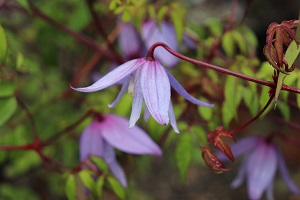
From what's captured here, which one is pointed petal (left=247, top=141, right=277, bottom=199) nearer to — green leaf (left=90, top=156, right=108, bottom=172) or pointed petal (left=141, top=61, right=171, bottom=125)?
green leaf (left=90, top=156, right=108, bottom=172)

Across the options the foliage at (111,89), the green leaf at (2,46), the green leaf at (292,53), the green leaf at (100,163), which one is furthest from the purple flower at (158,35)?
the green leaf at (292,53)

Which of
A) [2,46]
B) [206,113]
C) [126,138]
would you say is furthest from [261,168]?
[2,46]

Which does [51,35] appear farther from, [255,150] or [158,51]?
[255,150]

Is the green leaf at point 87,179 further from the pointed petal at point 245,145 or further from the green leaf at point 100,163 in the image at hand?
the pointed petal at point 245,145

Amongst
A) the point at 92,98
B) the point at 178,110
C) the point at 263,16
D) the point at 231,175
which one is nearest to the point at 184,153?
the point at 178,110

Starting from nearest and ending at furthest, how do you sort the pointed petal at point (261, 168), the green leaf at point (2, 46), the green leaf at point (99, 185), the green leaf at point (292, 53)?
the green leaf at point (292, 53)
the green leaf at point (2, 46)
the green leaf at point (99, 185)
the pointed petal at point (261, 168)

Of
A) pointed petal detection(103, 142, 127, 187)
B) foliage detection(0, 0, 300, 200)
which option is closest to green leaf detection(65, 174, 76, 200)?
foliage detection(0, 0, 300, 200)
